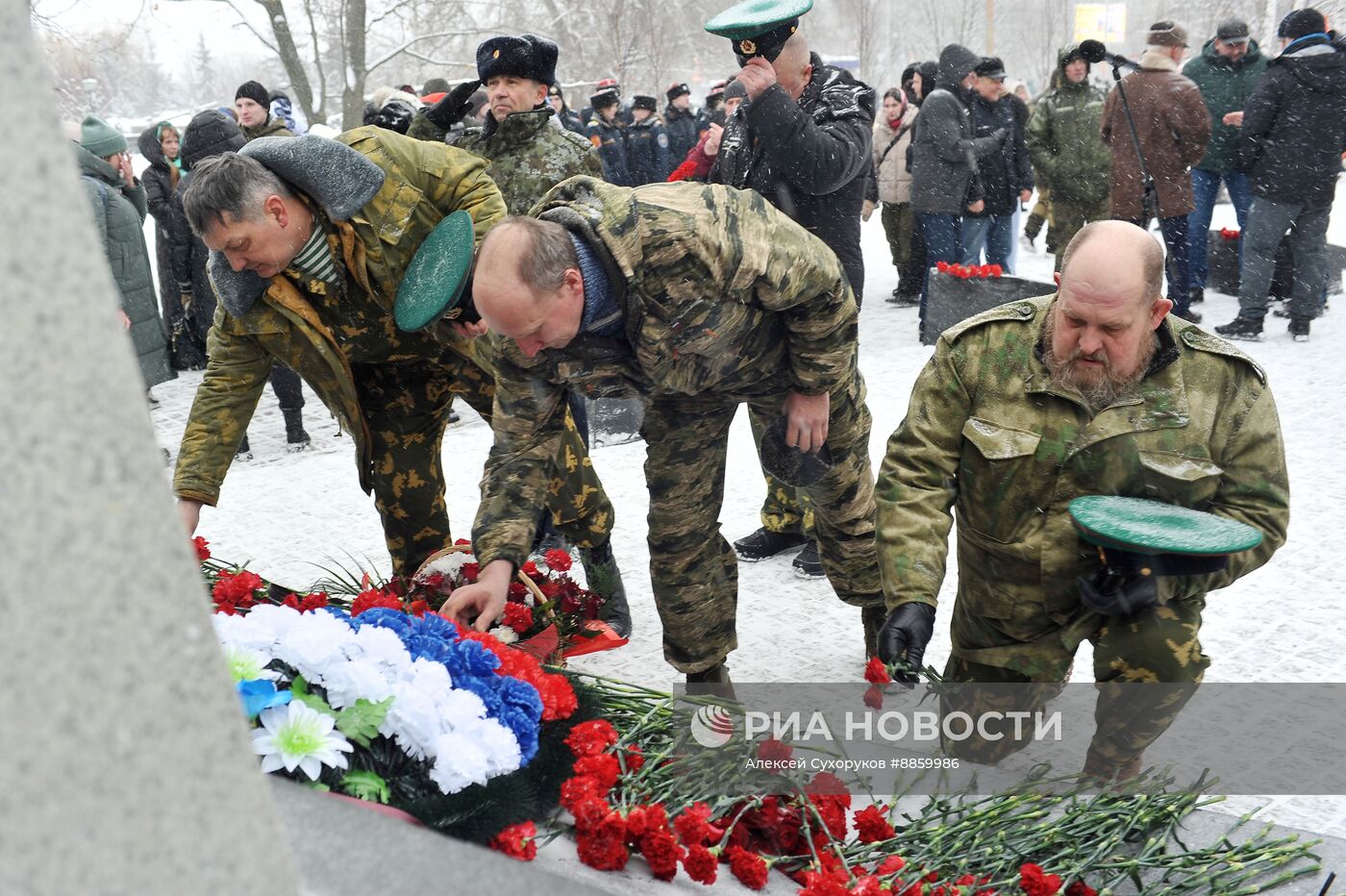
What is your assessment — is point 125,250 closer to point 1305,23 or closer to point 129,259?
point 129,259

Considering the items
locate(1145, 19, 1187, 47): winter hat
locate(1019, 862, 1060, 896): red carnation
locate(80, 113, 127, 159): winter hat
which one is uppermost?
locate(1145, 19, 1187, 47): winter hat

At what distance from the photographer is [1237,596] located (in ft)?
14.3

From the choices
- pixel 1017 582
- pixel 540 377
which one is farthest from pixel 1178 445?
pixel 540 377

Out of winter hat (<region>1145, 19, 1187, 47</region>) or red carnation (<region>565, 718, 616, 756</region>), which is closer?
red carnation (<region>565, 718, 616, 756</region>)

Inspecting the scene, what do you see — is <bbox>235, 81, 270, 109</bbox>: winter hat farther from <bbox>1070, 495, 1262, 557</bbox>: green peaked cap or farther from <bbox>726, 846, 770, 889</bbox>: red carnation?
<bbox>726, 846, 770, 889</bbox>: red carnation

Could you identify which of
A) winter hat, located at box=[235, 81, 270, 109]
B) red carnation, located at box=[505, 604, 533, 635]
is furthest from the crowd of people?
winter hat, located at box=[235, 81, 270, 109]

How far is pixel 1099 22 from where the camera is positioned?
22.3 metres

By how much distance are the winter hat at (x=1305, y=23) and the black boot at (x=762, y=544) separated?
5407mm

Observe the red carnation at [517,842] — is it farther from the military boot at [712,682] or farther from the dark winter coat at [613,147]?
the dark winter coat at [613,147]

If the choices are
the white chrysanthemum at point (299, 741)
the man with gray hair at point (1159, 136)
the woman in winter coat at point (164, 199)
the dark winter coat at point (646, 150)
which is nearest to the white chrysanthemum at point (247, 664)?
the white chrysanthemum at point (299, 741)

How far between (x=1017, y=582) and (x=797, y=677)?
1262mm

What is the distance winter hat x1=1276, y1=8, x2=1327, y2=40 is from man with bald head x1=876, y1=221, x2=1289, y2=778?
612 cm

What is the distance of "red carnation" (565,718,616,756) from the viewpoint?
239 cm

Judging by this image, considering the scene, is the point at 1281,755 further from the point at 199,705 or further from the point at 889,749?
the point at 199,705
